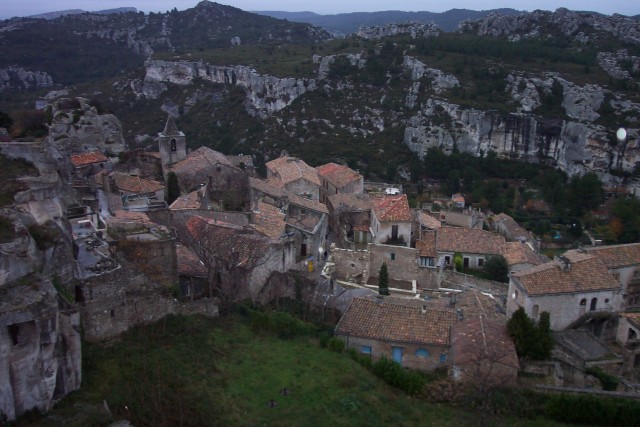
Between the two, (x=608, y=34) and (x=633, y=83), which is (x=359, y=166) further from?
(x=608, y=34)

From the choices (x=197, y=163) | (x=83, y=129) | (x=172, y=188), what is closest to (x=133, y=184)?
(x=172, y=188)

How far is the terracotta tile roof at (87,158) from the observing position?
3650cm

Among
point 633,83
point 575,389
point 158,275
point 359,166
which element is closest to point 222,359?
point 158,275

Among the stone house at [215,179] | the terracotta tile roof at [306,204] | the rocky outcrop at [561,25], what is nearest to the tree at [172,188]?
the stone house at [215,179]

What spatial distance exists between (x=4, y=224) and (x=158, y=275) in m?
6.14

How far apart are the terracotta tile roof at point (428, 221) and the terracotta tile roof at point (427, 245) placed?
1.48m

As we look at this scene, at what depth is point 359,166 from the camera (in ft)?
239

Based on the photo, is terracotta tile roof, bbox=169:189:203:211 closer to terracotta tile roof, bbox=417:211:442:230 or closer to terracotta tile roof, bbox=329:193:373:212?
terracotta tile roof, bbox=329:193:373:212

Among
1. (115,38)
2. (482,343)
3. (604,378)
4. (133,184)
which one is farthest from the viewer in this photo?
(115,38)

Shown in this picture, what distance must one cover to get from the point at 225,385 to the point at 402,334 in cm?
837

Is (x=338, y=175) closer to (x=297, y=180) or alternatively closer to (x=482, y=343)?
(x=297, y=180)

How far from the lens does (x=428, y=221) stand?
44.8 m

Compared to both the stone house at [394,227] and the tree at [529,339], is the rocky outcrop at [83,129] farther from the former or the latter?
the tree at [529,339]

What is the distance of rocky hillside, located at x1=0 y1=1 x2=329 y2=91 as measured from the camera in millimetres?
121750
